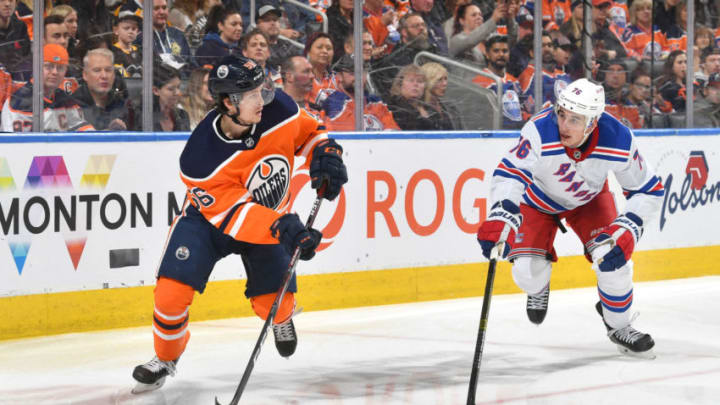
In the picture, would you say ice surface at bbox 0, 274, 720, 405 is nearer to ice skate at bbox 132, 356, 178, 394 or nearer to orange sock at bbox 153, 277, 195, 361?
ice skate at bbox 132, 356, 178, 394

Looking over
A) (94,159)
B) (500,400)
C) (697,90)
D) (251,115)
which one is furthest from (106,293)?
(697,90)

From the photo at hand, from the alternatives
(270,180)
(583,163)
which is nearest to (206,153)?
(270,180)

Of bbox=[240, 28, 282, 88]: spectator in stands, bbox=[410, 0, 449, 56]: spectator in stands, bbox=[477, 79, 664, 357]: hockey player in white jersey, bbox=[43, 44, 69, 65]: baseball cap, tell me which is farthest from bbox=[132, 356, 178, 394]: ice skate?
bbox=[410, 0, 449, 56]: spectator in stands

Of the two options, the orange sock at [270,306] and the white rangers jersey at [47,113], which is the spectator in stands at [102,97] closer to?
the white rangers jersey at [47,113]

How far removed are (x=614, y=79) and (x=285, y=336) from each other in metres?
4.33

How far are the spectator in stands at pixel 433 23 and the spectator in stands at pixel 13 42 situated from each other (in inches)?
97.1

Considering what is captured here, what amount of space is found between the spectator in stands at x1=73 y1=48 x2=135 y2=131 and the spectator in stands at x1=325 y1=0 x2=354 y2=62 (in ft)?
4.51

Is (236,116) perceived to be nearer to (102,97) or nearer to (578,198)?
(578,198)

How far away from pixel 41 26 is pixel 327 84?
177cm

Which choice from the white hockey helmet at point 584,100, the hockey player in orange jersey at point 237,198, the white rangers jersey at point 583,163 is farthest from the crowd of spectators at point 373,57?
the white hockey helmet at point 584,100

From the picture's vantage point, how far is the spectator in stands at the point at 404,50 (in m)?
7.02

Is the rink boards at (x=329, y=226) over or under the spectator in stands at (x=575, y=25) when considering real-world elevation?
under

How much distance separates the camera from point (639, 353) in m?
4.90

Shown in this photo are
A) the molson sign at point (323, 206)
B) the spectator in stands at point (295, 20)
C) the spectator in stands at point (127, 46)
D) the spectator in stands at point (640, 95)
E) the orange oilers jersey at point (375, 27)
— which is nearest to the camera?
the molson sign at point (323, 206)
